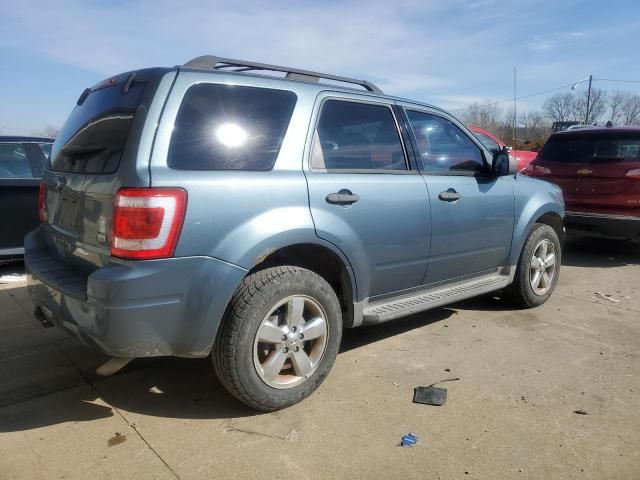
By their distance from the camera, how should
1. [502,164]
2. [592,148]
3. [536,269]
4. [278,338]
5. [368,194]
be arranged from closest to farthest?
[278,338] < [368,194] < [502,164] < [536,269] < [592,148]

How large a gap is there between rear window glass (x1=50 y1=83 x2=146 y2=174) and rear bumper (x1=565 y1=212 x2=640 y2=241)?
590cm

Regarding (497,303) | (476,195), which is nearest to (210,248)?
(476,195)

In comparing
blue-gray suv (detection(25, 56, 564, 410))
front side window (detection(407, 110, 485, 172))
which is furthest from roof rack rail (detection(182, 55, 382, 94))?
front side window (detection(407, 110, 485, 172))

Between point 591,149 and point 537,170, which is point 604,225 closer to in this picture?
point 591,149

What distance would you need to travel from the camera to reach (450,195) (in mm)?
3762

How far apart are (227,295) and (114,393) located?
1.15 metres

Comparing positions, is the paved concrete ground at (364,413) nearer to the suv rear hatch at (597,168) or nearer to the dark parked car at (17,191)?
the dark parked car at (17,191)

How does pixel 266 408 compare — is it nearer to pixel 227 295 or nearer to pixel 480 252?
pixel 227 295

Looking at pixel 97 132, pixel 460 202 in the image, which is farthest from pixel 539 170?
pixel 97 132

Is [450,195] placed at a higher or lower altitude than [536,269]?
higher

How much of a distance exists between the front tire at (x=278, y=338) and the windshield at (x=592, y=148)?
5.29 m

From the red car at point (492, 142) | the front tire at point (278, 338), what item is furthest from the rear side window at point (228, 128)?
the red car at point (492, 142)

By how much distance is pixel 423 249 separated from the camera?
3.62 meters

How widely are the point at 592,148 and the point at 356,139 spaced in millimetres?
4920
